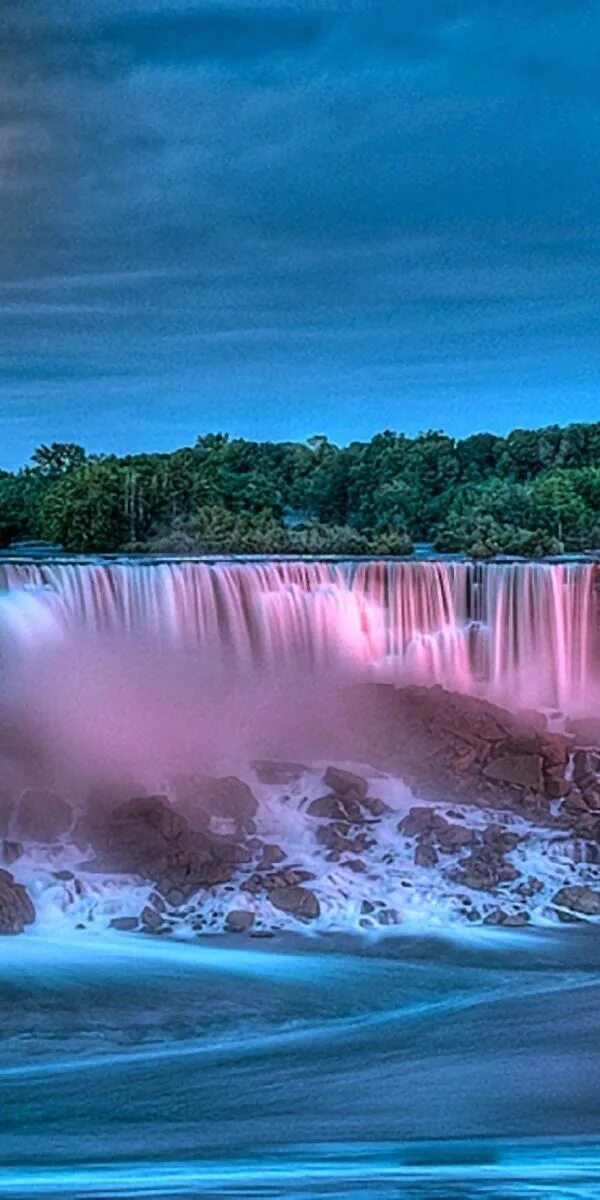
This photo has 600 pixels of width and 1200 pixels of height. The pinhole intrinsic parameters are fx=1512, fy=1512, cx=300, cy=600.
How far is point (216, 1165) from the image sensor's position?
20.5 ft

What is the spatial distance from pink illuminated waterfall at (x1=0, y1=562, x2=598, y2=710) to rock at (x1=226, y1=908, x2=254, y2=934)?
6.46 metres

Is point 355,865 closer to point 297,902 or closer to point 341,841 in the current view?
point 341,841

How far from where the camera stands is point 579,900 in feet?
38.3

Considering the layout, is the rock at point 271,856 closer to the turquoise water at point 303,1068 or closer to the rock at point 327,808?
the rock at point 327,808

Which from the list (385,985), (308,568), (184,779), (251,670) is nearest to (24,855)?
(184,779)

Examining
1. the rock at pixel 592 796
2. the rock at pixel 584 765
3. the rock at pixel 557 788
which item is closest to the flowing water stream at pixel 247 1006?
the rock at pixel 584 765

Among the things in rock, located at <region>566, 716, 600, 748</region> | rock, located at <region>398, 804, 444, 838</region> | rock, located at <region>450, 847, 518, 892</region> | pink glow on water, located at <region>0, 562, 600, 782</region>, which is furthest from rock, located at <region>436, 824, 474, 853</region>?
rock, located at <region>566, 716, 600, 748</region>

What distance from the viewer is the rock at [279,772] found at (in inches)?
596

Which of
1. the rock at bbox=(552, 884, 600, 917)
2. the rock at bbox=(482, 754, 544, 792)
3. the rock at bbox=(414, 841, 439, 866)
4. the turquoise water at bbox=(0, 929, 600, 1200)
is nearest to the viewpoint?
the turquoise water at bbox=(0, 929, 600, 1200)

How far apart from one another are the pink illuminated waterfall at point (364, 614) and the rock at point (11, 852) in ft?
15.4

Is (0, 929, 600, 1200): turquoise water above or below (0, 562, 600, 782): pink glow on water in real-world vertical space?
below

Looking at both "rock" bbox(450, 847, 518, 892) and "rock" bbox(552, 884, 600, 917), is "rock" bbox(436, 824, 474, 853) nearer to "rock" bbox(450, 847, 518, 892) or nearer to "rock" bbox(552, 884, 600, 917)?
"rock" bbox(450, 847, 518, 892)

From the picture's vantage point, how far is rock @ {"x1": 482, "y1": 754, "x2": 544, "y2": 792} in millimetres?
14812

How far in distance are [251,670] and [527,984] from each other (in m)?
8.46
